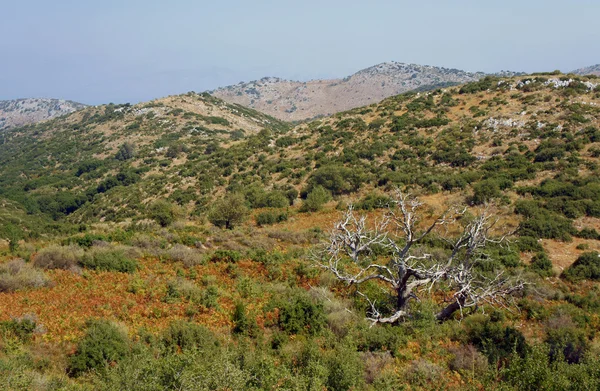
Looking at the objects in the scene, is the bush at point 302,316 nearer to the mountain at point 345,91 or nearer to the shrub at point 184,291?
the shrub at point 184,291

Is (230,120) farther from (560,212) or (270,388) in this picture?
(270,388)

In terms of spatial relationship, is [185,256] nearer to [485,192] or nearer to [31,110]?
[485,192]

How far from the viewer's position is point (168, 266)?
47.5 feet

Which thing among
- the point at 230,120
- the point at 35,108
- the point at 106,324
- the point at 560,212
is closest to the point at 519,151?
the point at 560,212

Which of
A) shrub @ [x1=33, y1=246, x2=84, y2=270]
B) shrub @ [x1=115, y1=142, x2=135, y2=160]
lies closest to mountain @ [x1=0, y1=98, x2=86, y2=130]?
shrub @ [x1=115, y1=142, x2=135, y2=160]

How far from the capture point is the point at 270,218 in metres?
25.8

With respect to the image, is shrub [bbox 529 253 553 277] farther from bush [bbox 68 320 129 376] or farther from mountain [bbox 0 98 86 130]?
mountain [bbox 0 98 86 130]

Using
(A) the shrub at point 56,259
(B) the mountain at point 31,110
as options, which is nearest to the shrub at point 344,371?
(A) the shrub at point 56,259

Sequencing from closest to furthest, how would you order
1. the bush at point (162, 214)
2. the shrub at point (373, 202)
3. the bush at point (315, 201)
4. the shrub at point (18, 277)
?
the shrub at point (18, 277)
the bush at point (162, 214)
the shrub at point (373, 202)
the bush at point (315, 201)

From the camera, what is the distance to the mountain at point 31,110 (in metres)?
175

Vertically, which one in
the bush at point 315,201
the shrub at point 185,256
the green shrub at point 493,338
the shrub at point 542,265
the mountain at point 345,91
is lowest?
the shrub at point 542,265

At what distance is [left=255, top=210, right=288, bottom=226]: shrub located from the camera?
84.0ft

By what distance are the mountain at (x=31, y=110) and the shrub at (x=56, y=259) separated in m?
197

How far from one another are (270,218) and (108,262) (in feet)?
43.7
